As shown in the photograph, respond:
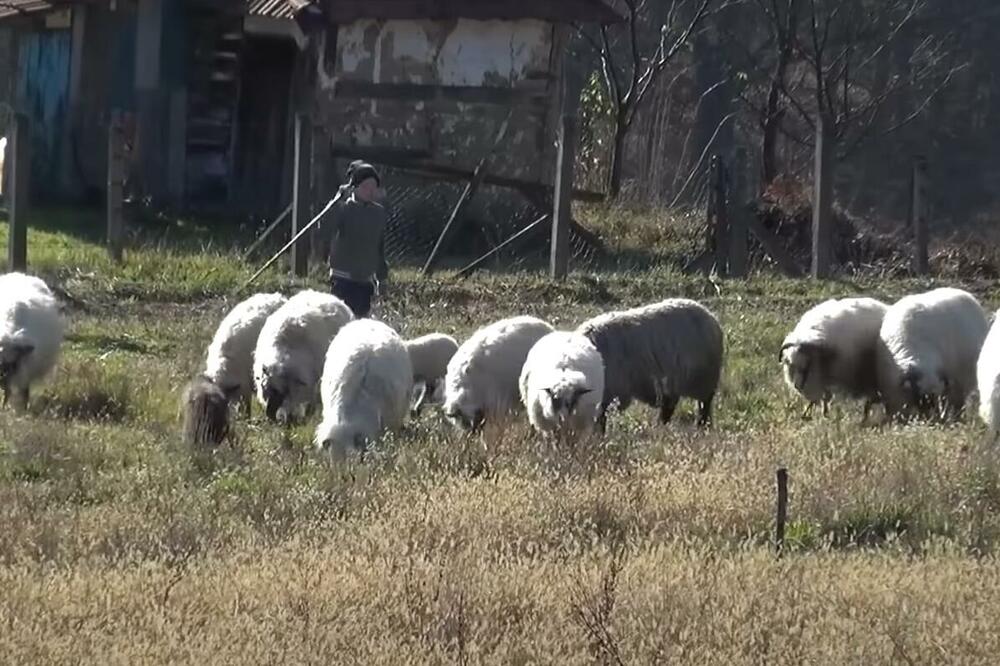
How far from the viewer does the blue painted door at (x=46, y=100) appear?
1034 inches

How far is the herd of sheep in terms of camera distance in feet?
36.8

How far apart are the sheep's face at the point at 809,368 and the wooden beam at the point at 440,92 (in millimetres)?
11779

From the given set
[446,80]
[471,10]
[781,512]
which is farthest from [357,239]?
[446,80]

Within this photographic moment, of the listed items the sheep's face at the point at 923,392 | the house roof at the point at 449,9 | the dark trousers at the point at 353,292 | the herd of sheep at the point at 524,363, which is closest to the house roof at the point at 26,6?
the house roof at the point at 449,9

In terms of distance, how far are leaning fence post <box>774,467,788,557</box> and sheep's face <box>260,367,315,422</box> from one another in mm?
4473

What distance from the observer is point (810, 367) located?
12.7 metres

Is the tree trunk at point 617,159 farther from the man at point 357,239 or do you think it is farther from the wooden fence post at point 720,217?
the man at point 357,239

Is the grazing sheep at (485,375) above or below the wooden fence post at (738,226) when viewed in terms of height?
below

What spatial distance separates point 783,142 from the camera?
37.3 m

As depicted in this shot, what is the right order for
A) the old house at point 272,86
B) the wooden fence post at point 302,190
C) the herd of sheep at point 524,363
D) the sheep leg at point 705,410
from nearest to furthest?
1. the herd of sheep at point 524,363
2. the sheep leg at point 705,410
3. the wooden fence post at point 302,190
4. the old house at point 272,86

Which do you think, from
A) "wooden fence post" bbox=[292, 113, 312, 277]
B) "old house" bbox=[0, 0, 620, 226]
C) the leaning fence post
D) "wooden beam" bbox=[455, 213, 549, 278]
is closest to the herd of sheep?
the leaning fence post

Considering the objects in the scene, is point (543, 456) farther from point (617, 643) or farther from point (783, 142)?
point (783, 142)

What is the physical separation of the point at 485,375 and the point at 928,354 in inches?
110

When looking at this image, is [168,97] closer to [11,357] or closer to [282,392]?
[11,357]
